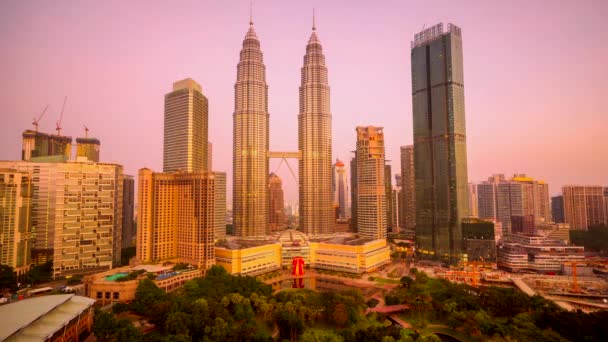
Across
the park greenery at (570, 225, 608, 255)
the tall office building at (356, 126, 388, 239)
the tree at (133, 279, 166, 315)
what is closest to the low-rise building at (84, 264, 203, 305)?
the tree at (133, 279, 166, 315)

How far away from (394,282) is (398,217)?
269 feet

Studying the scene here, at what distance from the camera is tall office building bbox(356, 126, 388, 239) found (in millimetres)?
97188

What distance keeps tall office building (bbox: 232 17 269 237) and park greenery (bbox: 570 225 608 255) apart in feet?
273

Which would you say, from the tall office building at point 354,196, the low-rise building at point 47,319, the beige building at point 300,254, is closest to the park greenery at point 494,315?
the beige building at point 300,254

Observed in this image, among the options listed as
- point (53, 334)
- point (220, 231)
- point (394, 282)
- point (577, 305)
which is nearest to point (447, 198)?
point (394, 282)

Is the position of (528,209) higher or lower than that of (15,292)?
higher

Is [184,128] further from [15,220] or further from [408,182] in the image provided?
[408,182]

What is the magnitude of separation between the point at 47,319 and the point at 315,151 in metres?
81.3

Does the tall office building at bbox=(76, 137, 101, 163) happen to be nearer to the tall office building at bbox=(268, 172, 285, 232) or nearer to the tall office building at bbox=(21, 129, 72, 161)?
the tall office building at bbox=(21, 129, 72, 161)

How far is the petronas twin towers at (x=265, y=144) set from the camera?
10256cm

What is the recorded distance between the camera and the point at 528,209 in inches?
4894

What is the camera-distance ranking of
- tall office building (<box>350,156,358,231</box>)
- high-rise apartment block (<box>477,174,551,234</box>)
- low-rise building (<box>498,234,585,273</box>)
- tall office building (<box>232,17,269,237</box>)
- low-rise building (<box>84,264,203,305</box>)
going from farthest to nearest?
tall office building (<box>350,156,358,231</box>) < high-rise apartment block (<box>477,174,551,234</box>) < tall office building (<box>232,17,269,237</box>) < low-rise building (<box>498,234,585,273</box>) < low-rise building (<box>84,264,203,305</box>)

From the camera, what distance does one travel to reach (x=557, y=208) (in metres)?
135

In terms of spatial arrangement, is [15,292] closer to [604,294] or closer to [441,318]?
[441,318]
